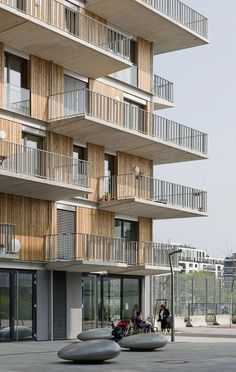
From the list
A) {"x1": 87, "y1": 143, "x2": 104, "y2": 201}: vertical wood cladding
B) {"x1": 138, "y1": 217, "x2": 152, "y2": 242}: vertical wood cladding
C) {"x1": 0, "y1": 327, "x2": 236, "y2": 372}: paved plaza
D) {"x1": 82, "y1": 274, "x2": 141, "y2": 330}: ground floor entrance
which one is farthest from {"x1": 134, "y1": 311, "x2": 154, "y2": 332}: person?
{"x1": 138, "y1": 217, "x2": 152, "y2": 242}: vertical wood cladding

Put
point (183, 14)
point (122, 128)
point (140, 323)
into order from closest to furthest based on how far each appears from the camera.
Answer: point (140, 323), point (122, 128), point (183, 14)

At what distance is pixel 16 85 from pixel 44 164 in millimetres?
3417

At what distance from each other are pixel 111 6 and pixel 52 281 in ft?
41.6

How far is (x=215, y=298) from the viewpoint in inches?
2425

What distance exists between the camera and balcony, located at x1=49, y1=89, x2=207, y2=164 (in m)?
35.0

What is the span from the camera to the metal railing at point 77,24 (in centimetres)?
3284

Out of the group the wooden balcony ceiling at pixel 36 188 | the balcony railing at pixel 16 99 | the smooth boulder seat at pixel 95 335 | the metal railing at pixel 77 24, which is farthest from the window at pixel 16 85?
the smooth boulder seat at pixel 95 335

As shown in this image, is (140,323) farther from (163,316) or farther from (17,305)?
(163,316)

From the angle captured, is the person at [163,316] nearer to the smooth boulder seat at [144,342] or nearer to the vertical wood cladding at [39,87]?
the vertical wood cladding at [39,87]

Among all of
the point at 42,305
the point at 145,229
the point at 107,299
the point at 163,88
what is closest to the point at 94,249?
the point at 42,305

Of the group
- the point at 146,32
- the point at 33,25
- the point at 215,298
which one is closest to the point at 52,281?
the point at 33,25

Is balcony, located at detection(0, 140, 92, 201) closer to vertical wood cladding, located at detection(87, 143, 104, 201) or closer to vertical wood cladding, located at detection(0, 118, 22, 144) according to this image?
vertical wood cladding, located at detection(0, 118, 22, 144)

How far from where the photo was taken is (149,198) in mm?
39875

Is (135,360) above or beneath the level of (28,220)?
beneath
